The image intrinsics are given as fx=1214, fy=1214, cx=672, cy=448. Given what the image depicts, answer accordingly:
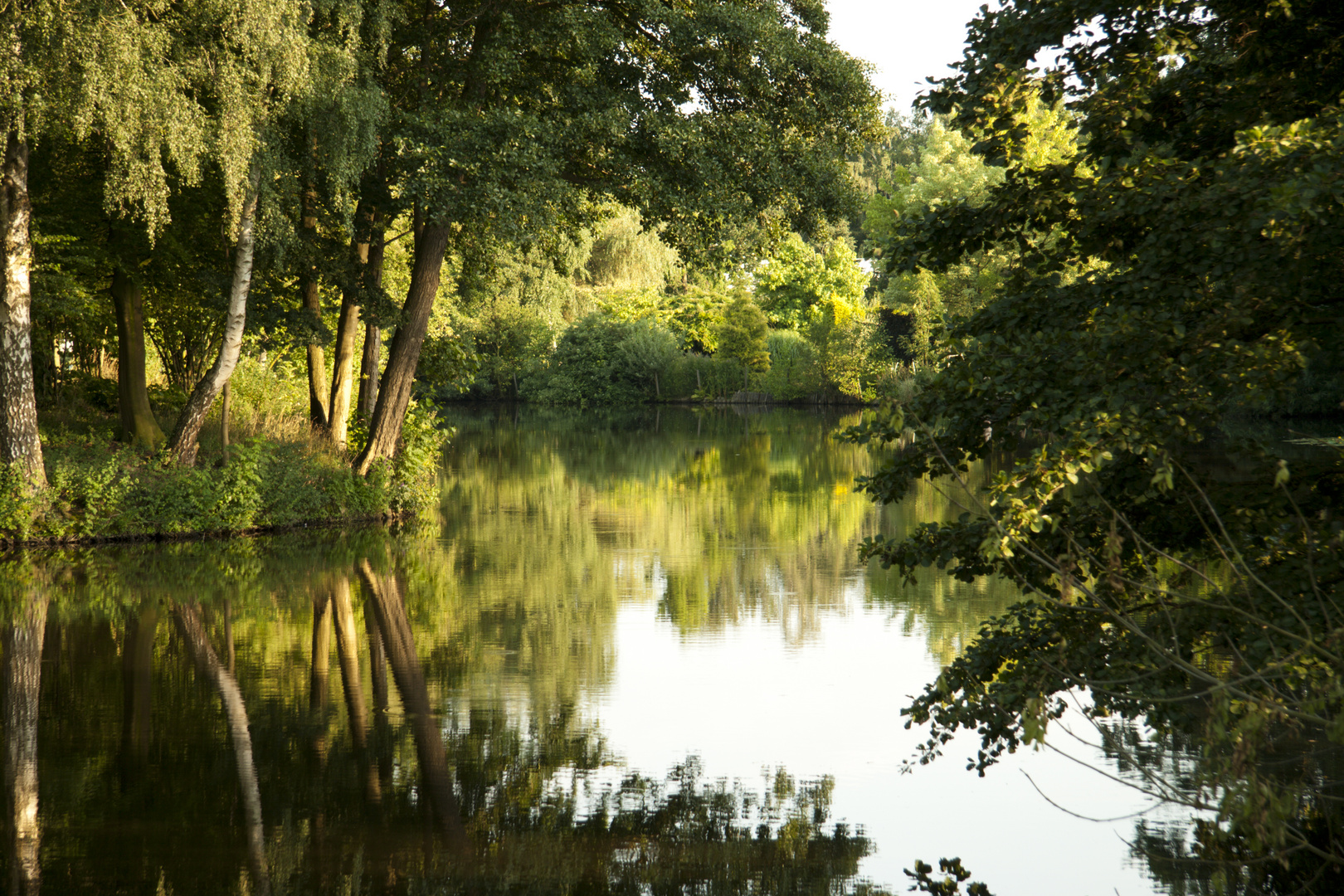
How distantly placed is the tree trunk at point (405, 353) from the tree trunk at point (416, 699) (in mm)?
5627

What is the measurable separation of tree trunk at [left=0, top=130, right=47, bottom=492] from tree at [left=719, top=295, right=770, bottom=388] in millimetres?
47844

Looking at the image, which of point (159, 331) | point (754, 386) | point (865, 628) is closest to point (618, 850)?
point (865, 628)

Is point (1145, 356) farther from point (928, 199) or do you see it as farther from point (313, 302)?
point (928, 199)

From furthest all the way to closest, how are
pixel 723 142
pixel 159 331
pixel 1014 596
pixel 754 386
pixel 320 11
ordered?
1. pixel 754 386
2. pixel 159 331
3. pixel 723 142
4. pixel 320 11
5. pixel 1014 596

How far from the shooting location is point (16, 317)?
13.8 metres

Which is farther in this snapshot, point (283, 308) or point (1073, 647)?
point (283, 308)

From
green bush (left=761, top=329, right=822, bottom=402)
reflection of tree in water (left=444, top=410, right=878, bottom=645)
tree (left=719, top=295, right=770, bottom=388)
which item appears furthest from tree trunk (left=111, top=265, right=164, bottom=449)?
green bush (left=761, top=329, right=822, bottom=402)

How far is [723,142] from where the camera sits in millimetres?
16281

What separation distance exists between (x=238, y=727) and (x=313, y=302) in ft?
40.9

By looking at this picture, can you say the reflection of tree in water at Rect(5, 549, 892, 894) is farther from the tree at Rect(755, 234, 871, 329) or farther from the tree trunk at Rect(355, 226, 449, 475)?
the tree at Rect(755, 234, 871, 329)

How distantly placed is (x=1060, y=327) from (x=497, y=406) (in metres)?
63.9

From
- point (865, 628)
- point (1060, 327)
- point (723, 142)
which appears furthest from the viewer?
point (723, 142)

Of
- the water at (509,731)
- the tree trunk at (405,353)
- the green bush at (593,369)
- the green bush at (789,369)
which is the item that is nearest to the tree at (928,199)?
the green bush at (789,369)

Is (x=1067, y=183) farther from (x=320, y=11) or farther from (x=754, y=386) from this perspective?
(x=754, y=386)
